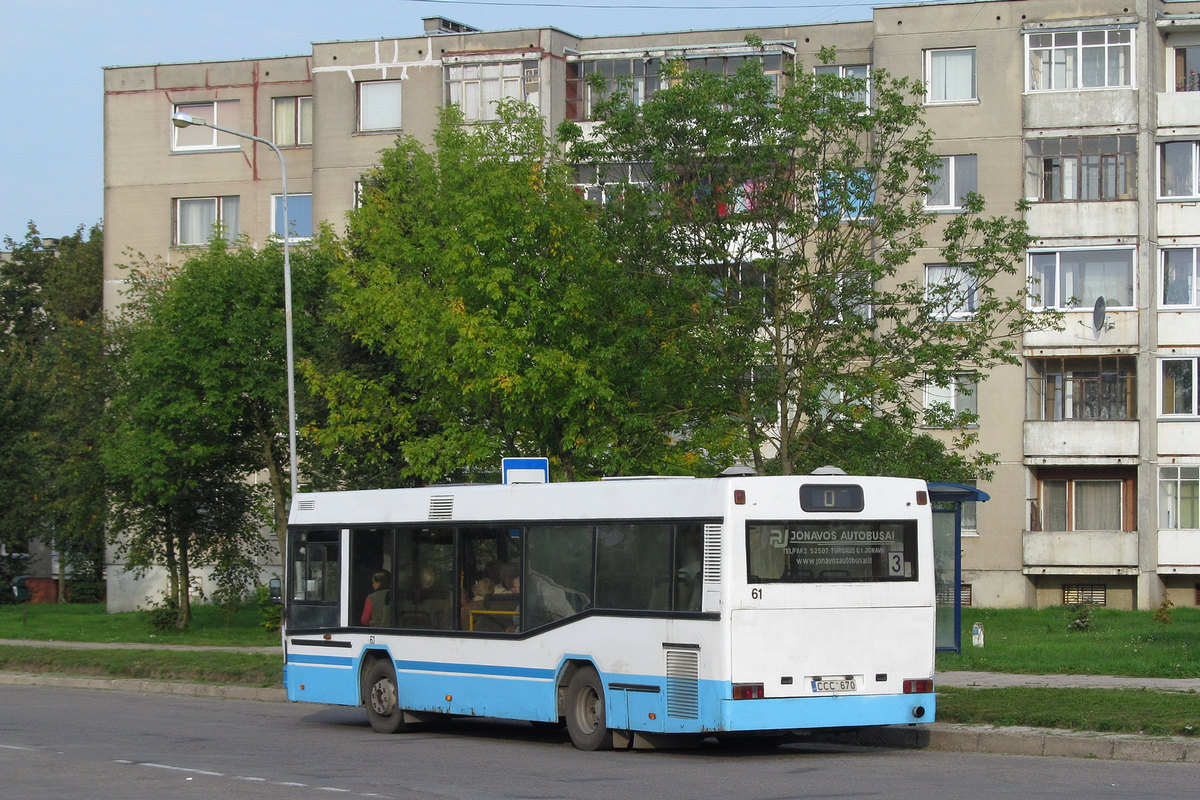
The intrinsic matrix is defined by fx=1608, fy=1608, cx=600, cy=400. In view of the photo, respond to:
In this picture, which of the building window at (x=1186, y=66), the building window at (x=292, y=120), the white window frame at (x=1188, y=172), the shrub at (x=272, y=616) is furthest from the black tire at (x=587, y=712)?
the building window at (x=292, y=120)

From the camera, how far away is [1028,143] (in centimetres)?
4388

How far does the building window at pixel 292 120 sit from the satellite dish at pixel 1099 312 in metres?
26.1

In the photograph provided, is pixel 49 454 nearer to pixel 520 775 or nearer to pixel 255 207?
pixel 255 207

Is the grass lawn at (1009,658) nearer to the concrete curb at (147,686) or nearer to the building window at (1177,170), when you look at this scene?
the concrete curb at (147,686)

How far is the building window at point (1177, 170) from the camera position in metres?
43.0

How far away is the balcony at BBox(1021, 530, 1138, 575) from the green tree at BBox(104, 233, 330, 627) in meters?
20.1

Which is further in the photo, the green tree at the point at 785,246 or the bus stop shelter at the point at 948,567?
the green tree at the point at 785,246

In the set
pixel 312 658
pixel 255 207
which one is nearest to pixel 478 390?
pixel 312 658

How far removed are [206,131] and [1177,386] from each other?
3260cm

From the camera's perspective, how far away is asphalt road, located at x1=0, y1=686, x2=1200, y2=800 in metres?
11.9

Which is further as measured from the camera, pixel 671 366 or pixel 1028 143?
pixel 1028 143

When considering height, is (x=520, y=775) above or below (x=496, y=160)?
below

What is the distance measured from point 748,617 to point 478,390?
53.0ft

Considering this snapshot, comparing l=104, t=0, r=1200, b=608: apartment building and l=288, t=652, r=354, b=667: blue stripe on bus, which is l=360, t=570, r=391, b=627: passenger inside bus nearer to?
l=288, t=652, r=354, b=667: blue stripe on bus
